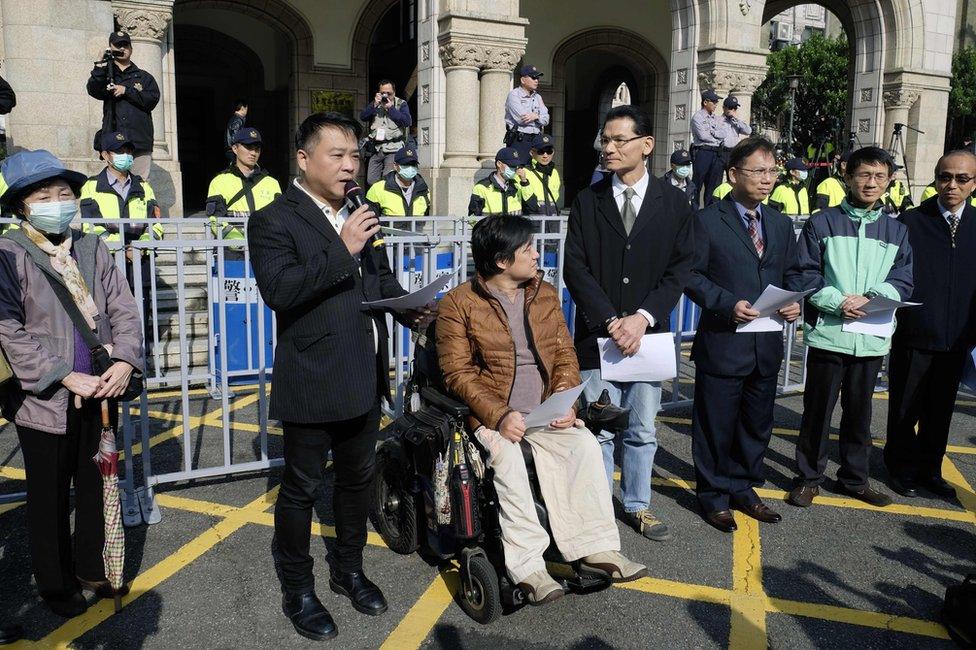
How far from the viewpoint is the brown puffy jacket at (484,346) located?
3.63 m

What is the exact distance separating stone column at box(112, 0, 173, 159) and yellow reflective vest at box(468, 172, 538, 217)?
14.4ft

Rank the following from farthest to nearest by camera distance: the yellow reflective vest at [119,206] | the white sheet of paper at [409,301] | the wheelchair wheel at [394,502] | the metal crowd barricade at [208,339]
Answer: the yellow reflective vest at [119,206]
the metal crowd barricade at [208,339]
the wheelchair wheel at [394,502]
the white sheet of paper at [409,301]

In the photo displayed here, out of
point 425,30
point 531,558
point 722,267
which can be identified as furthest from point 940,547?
point 425,30

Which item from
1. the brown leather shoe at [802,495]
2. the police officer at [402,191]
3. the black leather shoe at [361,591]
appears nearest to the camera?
the black leather shoe at [361,591]

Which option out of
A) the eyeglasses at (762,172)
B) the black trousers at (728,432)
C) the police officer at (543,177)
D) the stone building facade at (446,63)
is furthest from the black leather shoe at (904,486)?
the stone building facade at (446,63)

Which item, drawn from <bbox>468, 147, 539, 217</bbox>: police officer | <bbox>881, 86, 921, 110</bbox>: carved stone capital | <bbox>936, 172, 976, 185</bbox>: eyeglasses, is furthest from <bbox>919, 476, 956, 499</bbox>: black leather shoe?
<bbox>881, 86, 921, 110</bbox>: carved stone capital

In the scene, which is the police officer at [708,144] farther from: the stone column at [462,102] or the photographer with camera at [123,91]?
the photographer with camera at [123,91]

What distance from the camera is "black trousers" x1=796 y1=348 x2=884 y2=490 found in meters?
4.86

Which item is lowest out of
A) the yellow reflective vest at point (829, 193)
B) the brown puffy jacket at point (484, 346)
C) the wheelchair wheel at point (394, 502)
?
the wheelchair wheel at point (394, 502)

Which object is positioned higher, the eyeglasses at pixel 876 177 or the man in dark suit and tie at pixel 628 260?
the eyeglasses at pixel 876 177

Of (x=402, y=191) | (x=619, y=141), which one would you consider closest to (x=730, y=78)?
(x=402, y=191)

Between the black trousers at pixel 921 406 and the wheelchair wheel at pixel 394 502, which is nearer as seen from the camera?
the wheelchair wheel at pixel 394 502

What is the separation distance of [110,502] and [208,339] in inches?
113

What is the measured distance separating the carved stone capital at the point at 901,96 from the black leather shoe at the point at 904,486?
14202mm
